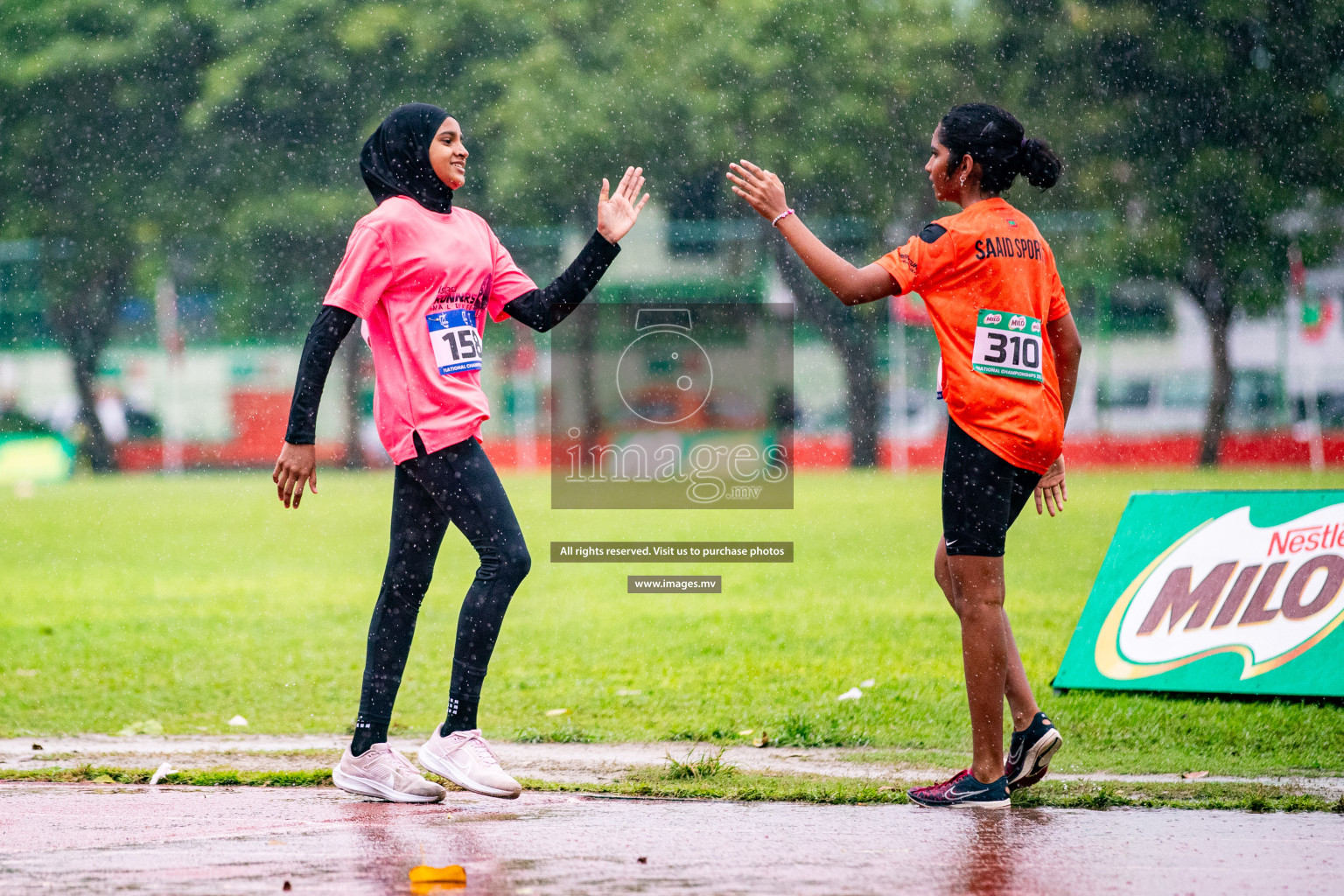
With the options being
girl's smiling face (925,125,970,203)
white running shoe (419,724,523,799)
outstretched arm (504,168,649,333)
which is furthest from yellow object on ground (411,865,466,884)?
girl's smiling face (925,125,970,203)

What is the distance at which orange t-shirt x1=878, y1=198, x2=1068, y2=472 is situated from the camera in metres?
4.37

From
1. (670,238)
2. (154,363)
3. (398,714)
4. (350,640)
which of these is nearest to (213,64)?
(154,363)

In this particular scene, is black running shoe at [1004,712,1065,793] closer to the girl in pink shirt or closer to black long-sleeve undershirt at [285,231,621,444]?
the girl in pink shirt

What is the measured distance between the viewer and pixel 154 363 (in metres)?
29.3

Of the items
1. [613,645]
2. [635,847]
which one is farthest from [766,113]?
[635,847]

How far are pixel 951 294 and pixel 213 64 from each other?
23527mm

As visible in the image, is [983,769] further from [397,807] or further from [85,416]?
[85,416]

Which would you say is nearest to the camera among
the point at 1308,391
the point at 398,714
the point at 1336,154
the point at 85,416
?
the point at 398,714

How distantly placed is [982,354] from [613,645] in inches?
176

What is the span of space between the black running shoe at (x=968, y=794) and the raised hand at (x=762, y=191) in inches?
63.2

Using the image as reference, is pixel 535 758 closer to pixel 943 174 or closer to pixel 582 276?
pixel 582 276

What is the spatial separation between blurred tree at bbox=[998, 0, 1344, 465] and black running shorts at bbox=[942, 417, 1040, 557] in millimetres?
16639

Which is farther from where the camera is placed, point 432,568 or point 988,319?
point 432,568

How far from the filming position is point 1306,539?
6035mm
